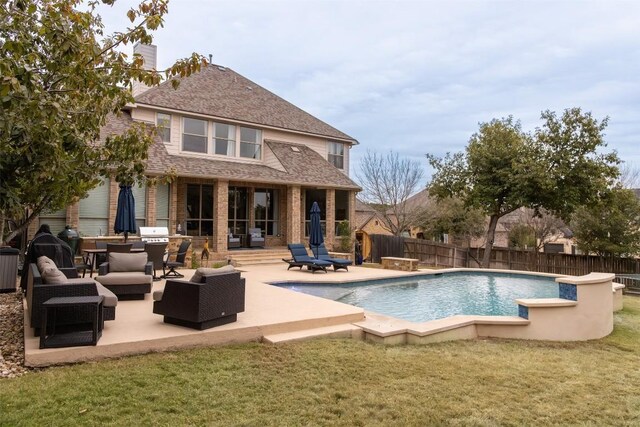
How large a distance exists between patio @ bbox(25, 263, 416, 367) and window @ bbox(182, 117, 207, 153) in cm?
1177

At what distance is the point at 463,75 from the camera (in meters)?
21.9

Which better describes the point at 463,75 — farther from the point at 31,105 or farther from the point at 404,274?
the point at 31,105

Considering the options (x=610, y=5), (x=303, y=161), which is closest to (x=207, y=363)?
(x=610, y=5)

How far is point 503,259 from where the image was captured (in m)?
23.3

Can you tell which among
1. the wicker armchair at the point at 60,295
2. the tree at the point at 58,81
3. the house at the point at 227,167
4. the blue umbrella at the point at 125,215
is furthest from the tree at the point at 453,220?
the wicker armchair at the point at 60,295

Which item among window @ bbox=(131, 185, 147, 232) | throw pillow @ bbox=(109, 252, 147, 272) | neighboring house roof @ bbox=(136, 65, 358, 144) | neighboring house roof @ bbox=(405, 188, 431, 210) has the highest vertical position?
neighboring house roof @ bbox=(136, 65, 358, 144)

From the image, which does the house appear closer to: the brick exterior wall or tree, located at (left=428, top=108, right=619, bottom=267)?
the brick exterior wall

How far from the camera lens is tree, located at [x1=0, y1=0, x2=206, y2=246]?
160 inches

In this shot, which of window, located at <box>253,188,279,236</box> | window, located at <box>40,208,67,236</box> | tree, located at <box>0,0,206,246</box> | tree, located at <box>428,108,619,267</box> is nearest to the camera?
tree, located at <box>0,0,206,246</box>

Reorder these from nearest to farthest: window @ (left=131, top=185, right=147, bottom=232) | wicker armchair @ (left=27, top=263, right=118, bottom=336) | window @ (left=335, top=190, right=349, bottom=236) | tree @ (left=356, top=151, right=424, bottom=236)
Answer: wicker armchair @ (left=27, top=263, right=118, bottom=336) → window @ (left=131, top=185, right=147, bottom=232) → window @ (left=335, top=190, right=349, bottom=236) → tree @ (left=356, top=151, right=424, bottom=236)

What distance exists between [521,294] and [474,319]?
22.1ft

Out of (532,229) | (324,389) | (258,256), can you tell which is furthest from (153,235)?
(532,229)

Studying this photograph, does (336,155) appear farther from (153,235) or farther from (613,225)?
(613,225)

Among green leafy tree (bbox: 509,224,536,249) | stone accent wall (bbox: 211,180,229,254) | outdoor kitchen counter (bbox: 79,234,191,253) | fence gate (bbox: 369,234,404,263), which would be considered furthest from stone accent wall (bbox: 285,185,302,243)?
green leafy tree (bbox: 509,224,536,249)
